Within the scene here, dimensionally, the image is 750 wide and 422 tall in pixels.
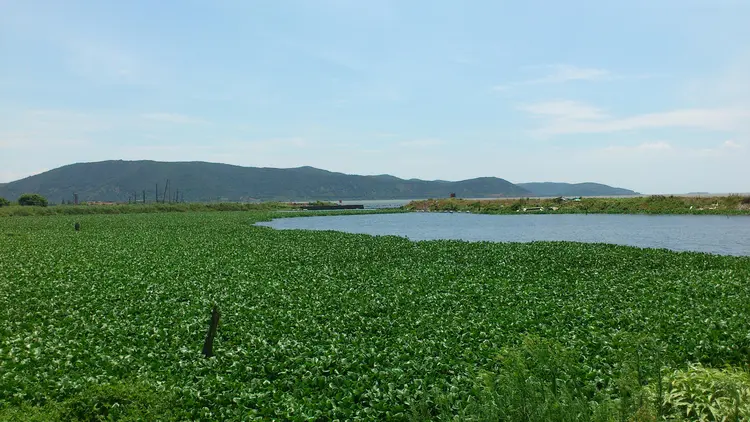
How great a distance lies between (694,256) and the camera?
2734 cm

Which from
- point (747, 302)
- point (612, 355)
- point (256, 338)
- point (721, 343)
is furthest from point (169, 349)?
point (747, 302)

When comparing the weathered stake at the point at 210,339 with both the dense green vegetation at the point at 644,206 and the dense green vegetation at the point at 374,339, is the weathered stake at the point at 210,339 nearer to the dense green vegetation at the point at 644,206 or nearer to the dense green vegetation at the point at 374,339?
the dense green vegetation at the point at 374,339

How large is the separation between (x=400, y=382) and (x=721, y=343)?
26.0ft

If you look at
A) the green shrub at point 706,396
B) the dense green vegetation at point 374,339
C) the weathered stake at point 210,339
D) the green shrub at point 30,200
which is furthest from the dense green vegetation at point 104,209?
the green shrub at point 706,396

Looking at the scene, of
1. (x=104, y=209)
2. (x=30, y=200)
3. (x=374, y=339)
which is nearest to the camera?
(x=374, y=339)

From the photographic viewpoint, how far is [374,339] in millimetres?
12422

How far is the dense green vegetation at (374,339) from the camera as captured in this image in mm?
7902

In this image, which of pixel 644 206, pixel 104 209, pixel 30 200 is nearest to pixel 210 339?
pixel 644 206

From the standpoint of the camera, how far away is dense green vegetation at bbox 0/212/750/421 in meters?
7.90

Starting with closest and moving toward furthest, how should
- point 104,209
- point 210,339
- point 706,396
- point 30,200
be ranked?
1. point 706,396
2. point 210,339
3. point 104,209
4. point 30,200

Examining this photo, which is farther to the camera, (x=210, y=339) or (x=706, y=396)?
(x=210, y=339)

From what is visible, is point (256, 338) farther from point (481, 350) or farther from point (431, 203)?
point (431, 203)

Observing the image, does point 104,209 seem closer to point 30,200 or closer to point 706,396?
point 30,200

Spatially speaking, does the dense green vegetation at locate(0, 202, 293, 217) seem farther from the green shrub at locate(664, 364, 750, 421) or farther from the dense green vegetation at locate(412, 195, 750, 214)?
the green shrub at locate(664, 364, 750, 421)
